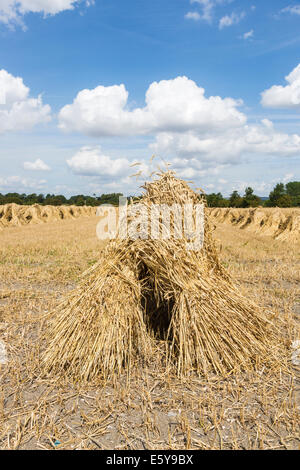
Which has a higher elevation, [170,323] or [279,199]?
[279,199]

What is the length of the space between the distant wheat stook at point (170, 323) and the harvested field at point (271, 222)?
906cm

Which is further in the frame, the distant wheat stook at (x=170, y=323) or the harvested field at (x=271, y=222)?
the harvested field at (x=271, y=222)

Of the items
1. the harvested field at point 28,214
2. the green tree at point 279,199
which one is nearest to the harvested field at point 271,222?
the green tree at point 279,199

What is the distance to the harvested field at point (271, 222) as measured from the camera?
52.6 feet

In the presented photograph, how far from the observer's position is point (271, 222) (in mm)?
18656

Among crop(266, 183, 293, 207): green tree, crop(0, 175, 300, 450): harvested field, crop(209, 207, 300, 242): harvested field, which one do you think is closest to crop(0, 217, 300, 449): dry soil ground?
crop(0, 175, 300, 450): harvested field

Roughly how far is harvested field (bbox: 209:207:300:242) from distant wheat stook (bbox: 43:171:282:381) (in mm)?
9063

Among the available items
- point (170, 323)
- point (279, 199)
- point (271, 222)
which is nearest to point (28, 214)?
point (271, 222)

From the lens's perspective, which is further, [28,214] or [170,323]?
[28,214]

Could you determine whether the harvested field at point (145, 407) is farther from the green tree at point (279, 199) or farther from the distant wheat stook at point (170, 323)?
the green tree at point (279, 199)

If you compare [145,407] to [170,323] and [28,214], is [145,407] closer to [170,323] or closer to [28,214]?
[170,323]

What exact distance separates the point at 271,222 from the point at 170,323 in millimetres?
16172

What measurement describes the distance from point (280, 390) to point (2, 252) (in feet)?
35.7
